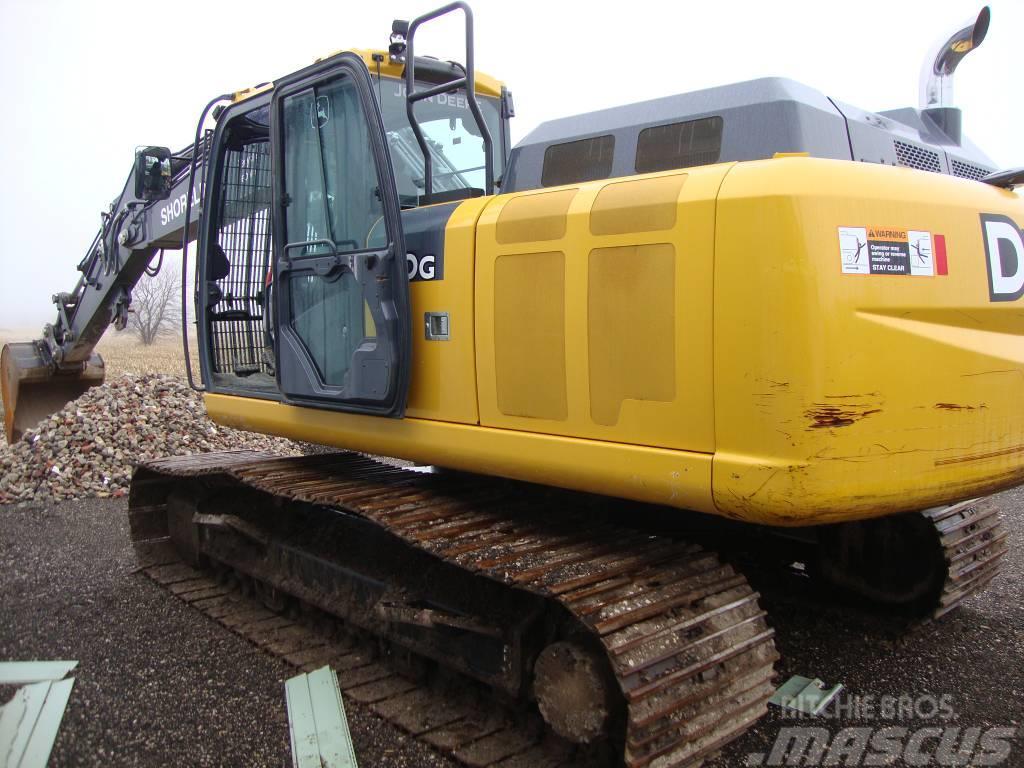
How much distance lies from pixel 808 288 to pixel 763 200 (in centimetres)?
27

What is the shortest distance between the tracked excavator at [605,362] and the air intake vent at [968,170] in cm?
2

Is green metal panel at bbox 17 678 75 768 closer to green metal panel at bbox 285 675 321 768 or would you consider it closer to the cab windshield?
green metal panel at bbox 285 675 321 768

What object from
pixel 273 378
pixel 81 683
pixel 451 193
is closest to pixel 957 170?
pixel 451 193

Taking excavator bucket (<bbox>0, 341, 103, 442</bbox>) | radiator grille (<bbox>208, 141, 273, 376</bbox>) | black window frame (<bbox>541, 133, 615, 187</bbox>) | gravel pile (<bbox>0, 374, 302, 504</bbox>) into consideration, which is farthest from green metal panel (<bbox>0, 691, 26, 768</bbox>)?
excavator bucket (<bbox>0, 341, 103, 442</bbox>)

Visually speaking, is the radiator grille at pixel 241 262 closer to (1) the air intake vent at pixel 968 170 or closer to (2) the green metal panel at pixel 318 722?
(2) the green metal panel at pixel 318 722

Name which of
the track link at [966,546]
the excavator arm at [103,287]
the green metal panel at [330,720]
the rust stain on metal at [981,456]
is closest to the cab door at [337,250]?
the excavator arm at [103,287]

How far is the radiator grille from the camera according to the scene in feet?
14.5

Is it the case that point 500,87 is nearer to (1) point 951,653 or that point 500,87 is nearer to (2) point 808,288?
(2) point 808,288

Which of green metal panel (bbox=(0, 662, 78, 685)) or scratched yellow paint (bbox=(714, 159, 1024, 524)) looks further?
green metal panel (bbox=(0, 662, 78, 685))

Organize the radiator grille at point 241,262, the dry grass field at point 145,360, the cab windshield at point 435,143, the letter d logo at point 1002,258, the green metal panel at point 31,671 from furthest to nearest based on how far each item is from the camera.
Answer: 1. the dry grass field at point 145,360
2. the radiator grille at point 241,262
3. the cab windshield at point 435,143
4. the green metal panel at point 31,671
5. the letter d logo at point 1002,258

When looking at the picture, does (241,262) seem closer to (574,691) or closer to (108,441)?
(574,691)

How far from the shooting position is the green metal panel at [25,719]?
300cm

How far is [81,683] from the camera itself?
353 centimetres

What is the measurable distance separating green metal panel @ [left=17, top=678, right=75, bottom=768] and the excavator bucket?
210 inches
